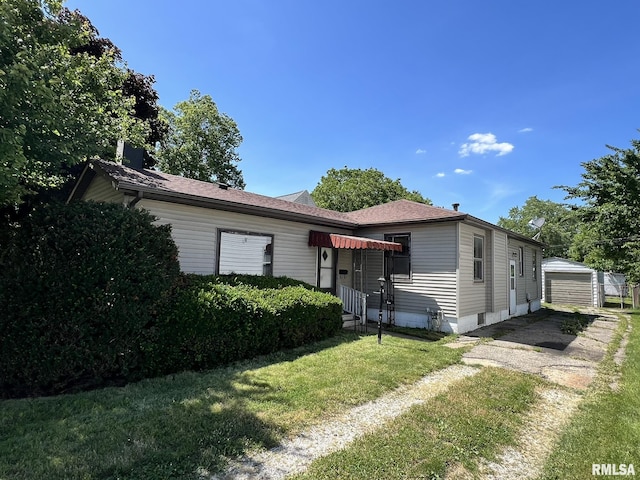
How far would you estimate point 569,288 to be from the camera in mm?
19719

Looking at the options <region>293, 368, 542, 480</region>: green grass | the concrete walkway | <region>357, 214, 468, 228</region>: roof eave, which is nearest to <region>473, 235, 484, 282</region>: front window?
the concrete walkway

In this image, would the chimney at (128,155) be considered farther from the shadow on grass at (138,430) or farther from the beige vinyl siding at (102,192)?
the shadow on grass at (138,430)

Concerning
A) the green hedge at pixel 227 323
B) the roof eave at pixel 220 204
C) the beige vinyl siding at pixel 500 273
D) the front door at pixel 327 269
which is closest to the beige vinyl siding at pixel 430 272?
the front door at pixel 327 269

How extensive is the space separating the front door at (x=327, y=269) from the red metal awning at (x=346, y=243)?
60 cm

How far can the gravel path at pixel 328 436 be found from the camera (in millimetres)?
2732

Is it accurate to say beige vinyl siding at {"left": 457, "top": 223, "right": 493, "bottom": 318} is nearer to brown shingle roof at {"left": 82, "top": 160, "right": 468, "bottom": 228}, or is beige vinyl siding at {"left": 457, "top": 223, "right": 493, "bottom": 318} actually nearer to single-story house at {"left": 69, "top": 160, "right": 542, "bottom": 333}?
single-story house at {"left": 69, "top": 160, "right": 542, "bottom": 333}

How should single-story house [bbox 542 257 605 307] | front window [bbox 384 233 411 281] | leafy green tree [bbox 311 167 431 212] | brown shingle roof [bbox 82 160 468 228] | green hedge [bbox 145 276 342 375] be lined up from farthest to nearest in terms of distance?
leafy green tree [bbox 311 167 431 212] < single-story house [bbox 542 257 605 307] < front window [bbox 384 233 411 281] < brown shingle roof [bbox 82 160 468 228] < green hedge [bbox 145 276 342 375]

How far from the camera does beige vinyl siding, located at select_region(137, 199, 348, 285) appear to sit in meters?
7.38

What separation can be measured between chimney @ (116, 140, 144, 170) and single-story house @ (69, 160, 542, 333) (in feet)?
0.74

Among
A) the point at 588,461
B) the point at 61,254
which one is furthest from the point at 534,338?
the point at 61,254

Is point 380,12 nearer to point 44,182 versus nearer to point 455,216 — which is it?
point 455,216

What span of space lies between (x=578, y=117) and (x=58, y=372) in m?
16.3

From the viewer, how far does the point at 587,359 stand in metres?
6.86

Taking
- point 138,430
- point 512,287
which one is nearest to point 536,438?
point 138,430
